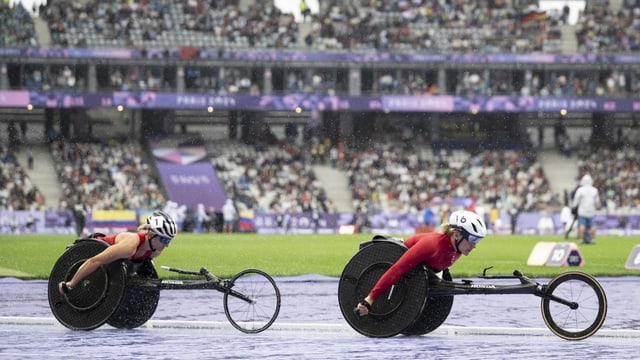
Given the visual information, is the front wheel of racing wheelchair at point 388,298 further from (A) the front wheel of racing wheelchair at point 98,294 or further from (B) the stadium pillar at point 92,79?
(B) the stadium pillar at point 92,79

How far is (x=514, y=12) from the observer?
67375mm

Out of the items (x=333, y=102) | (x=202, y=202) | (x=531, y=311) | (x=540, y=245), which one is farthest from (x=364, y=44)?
(x=531, y=311)

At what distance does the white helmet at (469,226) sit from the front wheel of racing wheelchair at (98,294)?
3059 millimetres

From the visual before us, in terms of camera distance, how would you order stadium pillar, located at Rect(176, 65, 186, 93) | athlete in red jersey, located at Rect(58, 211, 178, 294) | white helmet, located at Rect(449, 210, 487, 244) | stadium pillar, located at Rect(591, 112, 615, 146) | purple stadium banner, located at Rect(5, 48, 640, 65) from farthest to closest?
1. stadium pillar, located at Rect(591, 112, 615, 146)
2. stadium pillar, located at Rect(176, 65, 186, 93)
3. purple stadium banner, located at Rect(5, 48, 640, 65)
4. athlete in red jersey, located at Rect(58, 211, 178, 294)
5. white helmet, located at Rect(449, 210, 487, 244)

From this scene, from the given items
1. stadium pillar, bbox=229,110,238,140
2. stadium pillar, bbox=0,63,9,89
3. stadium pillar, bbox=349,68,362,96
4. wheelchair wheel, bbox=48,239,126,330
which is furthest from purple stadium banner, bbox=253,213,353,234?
wheelchair wheel, bbox=48,239,126,330

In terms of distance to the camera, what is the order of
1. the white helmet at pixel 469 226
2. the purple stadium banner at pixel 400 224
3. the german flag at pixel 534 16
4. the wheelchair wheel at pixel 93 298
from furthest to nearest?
the german flag at pixel 534 16, the purple stadium banner at pixel 400 224, the wheelchair wheel at pixel 93 298, the white helmet at pixel 469 226

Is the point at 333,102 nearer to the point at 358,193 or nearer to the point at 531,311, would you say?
the point at 358,193

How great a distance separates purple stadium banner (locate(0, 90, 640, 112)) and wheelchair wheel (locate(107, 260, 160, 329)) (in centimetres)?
4987

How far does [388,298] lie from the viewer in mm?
11281

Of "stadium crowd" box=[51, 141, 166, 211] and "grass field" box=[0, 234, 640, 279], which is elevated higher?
"grass field" box=[0, 234, 640, 279]

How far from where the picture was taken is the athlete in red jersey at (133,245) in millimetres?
11703

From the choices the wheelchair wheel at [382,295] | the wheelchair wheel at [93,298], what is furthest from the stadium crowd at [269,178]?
the wheelchair wheel at [382,295]

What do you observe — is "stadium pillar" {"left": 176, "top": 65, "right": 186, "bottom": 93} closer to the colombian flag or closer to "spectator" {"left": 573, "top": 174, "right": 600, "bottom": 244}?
the colombian flag

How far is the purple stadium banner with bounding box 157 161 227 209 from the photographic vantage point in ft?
184
